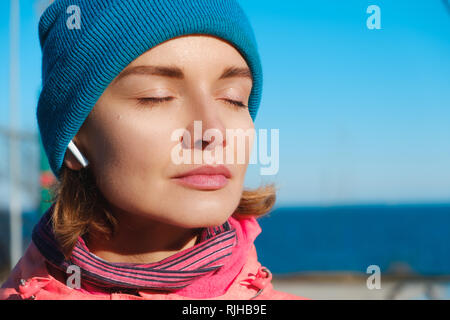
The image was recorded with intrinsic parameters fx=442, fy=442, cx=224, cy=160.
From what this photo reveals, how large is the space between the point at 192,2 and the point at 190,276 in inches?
Result: 36.6

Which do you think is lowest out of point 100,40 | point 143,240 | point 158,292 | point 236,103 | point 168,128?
point 158,292

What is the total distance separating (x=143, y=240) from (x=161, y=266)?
0.16m

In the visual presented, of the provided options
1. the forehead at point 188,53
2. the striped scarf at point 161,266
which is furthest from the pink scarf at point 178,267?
the forehead at point 188,53

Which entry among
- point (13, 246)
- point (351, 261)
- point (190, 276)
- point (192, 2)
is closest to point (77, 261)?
point (190, 276)

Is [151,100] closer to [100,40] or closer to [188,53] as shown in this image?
[188,53]

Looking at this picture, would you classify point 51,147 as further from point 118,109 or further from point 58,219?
point 118,109

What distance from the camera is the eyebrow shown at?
138 centimetres

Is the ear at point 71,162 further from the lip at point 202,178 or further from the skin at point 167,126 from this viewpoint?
the lip at point 202,178

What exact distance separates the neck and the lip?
266 millimetres

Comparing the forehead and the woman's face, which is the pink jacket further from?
the forehead

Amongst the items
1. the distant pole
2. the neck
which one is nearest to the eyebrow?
the neck

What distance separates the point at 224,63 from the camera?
1.47 m

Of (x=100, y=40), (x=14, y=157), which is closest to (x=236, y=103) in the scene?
(x=100, y=40)

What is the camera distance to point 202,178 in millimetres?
1379
